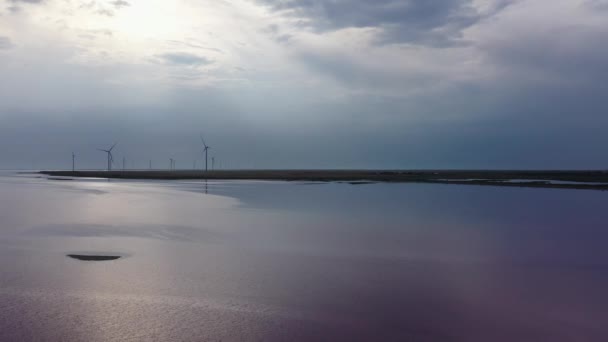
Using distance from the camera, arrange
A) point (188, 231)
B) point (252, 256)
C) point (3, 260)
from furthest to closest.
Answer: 1. point (188, 231)
2. point (252, 256)
3. point (3, 260)

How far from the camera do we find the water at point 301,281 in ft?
28.4

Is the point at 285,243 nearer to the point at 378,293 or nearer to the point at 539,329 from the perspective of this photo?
the point at 378,293

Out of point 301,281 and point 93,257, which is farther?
point 93,257

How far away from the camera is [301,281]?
12172mm

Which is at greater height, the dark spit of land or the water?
the dark spit of land

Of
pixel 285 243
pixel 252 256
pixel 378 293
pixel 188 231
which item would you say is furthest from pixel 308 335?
pixel 188 231

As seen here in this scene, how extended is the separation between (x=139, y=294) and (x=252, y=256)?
5258 mm

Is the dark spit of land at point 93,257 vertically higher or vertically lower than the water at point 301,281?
higher

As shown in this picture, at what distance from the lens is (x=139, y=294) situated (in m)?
10.6

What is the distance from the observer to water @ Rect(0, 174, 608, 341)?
28.4 ft

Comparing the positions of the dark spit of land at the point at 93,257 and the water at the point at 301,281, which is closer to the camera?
the water at the point at 301,281

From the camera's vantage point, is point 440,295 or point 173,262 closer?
point 440,295

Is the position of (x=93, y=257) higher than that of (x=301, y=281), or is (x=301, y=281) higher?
(x=93, y=257)

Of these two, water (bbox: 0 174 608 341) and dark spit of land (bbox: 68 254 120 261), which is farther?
dark spit of land (bbox: 68 254 120 261)
